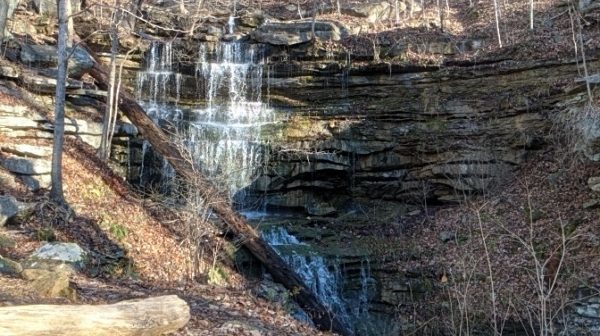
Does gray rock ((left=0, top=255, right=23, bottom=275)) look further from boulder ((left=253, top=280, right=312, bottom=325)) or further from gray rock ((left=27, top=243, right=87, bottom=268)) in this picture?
boulder ((left=253, top=280, right=312, bottom=325))

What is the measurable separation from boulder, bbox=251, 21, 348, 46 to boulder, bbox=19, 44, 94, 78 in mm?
7269

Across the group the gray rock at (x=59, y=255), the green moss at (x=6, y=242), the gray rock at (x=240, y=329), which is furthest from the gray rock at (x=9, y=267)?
the gray rock at (x=240, y=329)

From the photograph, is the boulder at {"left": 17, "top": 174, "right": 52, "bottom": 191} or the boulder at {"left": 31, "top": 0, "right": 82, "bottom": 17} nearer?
the boulder at {"left": 17, "top": 174, "right": 52, "bottom": 191}

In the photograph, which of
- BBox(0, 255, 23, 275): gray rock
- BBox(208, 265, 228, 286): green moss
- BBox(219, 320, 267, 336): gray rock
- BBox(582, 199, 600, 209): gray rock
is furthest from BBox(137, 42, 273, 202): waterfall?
BBox(219, 320, 267, 336): gray rock

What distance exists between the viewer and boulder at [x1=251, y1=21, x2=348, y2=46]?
20.2m

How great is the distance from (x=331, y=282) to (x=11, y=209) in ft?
25.5

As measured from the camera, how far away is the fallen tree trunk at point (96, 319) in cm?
408

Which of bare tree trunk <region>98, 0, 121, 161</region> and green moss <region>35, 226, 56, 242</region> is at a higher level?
bare tree trunk <region>98, 0, 121, 161</region>

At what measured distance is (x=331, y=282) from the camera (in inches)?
523

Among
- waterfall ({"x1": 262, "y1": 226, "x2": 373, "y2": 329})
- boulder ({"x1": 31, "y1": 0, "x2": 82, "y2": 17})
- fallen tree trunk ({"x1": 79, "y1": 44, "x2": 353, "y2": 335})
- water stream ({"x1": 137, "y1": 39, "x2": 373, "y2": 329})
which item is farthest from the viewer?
boulder ({"x1": 31, "y1": 0, "x2": 82, "y2": 17})

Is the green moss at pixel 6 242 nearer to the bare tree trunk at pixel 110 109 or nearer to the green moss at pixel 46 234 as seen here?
the green moss at pixel 46 234

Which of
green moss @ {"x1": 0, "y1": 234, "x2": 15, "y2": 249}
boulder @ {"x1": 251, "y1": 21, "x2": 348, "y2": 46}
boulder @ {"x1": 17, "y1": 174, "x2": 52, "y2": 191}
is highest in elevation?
boulder @ {"x1": 251, "y1": 21, "x2": 348, "y2": 46}

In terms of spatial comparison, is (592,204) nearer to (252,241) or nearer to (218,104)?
(252,241)

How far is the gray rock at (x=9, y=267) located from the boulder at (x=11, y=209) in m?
2.32
